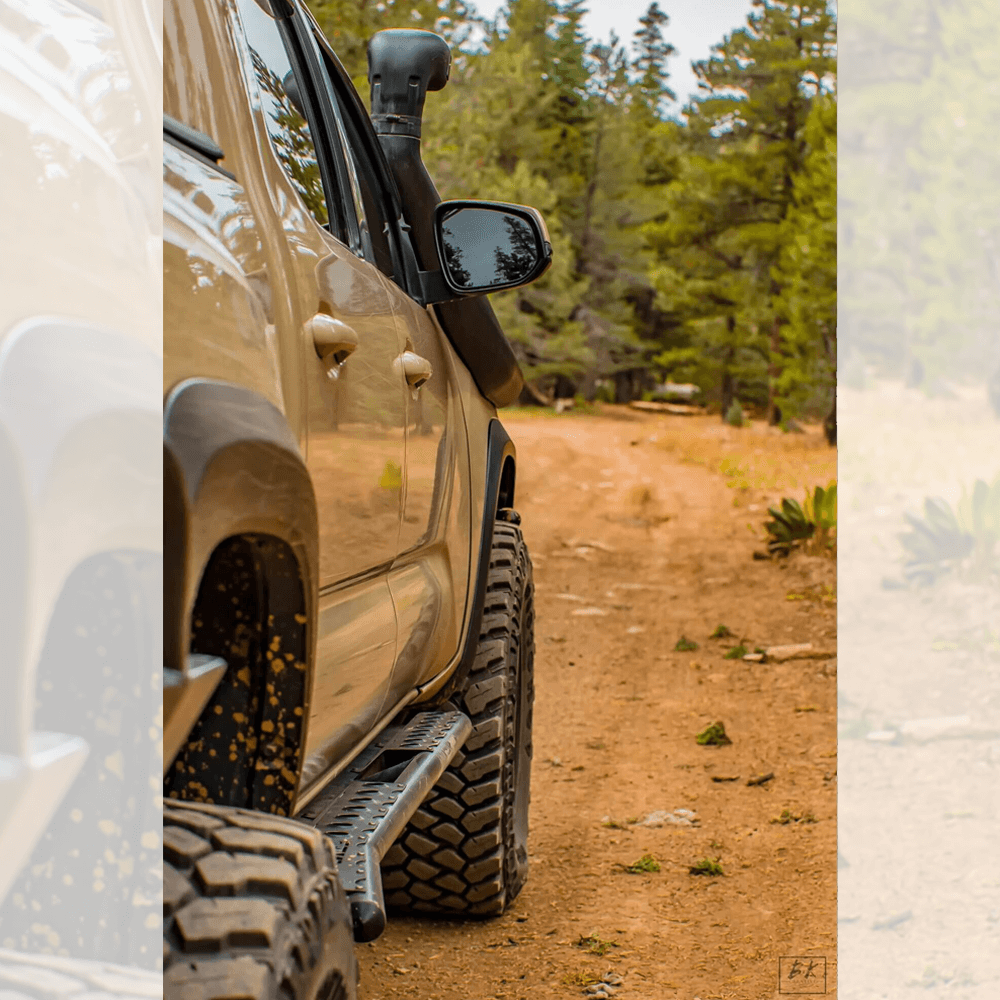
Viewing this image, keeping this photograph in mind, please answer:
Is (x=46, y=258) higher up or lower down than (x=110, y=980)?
higher up

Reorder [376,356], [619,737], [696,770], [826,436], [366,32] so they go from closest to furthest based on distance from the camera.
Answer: [376,356] → [696,770] → [619,737] → [366,32] → [826,436]

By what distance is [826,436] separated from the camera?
→ 64.2 feet

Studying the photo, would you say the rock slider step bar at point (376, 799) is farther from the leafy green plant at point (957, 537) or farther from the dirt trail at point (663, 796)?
the leafy green plant at point (957, 537)

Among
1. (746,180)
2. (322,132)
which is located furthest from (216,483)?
(746,180)

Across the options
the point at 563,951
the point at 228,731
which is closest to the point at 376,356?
the point at 228,731

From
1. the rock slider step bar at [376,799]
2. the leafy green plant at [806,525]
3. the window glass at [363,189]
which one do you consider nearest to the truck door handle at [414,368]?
the window glass at [363,189]

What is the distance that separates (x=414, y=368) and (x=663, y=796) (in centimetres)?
315

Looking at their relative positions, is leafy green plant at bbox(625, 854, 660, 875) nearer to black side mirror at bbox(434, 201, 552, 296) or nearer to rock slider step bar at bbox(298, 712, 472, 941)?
rock slider step bar at bbox(298, 712, 472, 941)

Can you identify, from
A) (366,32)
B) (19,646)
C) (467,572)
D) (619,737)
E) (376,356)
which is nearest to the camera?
(19,646)

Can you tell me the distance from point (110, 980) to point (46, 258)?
0.61 m

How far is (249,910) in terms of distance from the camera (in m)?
1.12

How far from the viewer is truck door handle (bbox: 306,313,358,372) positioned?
5.09 feet

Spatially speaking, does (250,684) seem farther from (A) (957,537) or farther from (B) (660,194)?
(B) (660,194)

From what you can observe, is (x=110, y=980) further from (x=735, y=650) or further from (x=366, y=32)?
(x=366, y=32)
